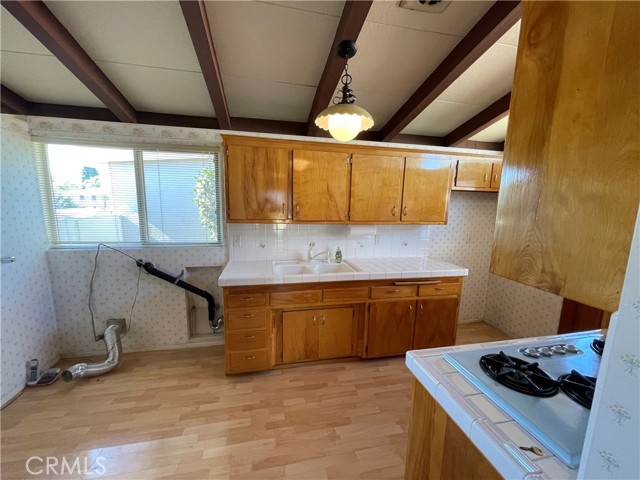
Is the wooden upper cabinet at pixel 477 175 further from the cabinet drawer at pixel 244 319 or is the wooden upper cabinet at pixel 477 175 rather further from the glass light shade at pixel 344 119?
the cabinet drawer at pixel 244 319

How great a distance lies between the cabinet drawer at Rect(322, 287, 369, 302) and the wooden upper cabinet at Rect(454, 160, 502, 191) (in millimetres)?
1584

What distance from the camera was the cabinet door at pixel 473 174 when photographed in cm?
→ 276

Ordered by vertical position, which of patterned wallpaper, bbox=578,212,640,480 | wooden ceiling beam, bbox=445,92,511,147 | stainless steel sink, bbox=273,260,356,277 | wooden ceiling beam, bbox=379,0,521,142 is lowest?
stainless steel sink, bbox=273,260,356,277

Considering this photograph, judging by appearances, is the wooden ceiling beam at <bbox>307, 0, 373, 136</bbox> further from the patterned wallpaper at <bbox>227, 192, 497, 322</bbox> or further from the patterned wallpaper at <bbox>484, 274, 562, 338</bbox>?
the patterned wallpaper at <bbox>484, 274, 562, 338</bbox>

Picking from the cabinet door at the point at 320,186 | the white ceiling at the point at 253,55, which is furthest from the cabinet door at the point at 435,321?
the white ceiling at the point at 253,55

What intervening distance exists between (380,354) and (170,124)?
3012 mm

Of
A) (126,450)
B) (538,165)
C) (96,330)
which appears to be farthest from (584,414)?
(96,330)

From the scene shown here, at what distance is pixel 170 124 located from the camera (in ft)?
7.88

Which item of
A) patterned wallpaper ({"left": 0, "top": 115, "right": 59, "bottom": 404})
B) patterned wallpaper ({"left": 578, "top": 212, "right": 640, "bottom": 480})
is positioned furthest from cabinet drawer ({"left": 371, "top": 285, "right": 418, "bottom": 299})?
patterned wallpaper ({"left": 0, "top": 115, "right": 59, "bottom": 404})

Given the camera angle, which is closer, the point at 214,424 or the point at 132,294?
the point at 214,424

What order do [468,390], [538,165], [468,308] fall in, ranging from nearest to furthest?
[538,165] → [468,390] → [468,308]

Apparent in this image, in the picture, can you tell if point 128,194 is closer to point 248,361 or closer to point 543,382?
point 248,361

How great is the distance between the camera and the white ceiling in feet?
4.77

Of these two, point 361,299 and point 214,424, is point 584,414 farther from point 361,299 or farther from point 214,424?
point 214,424
